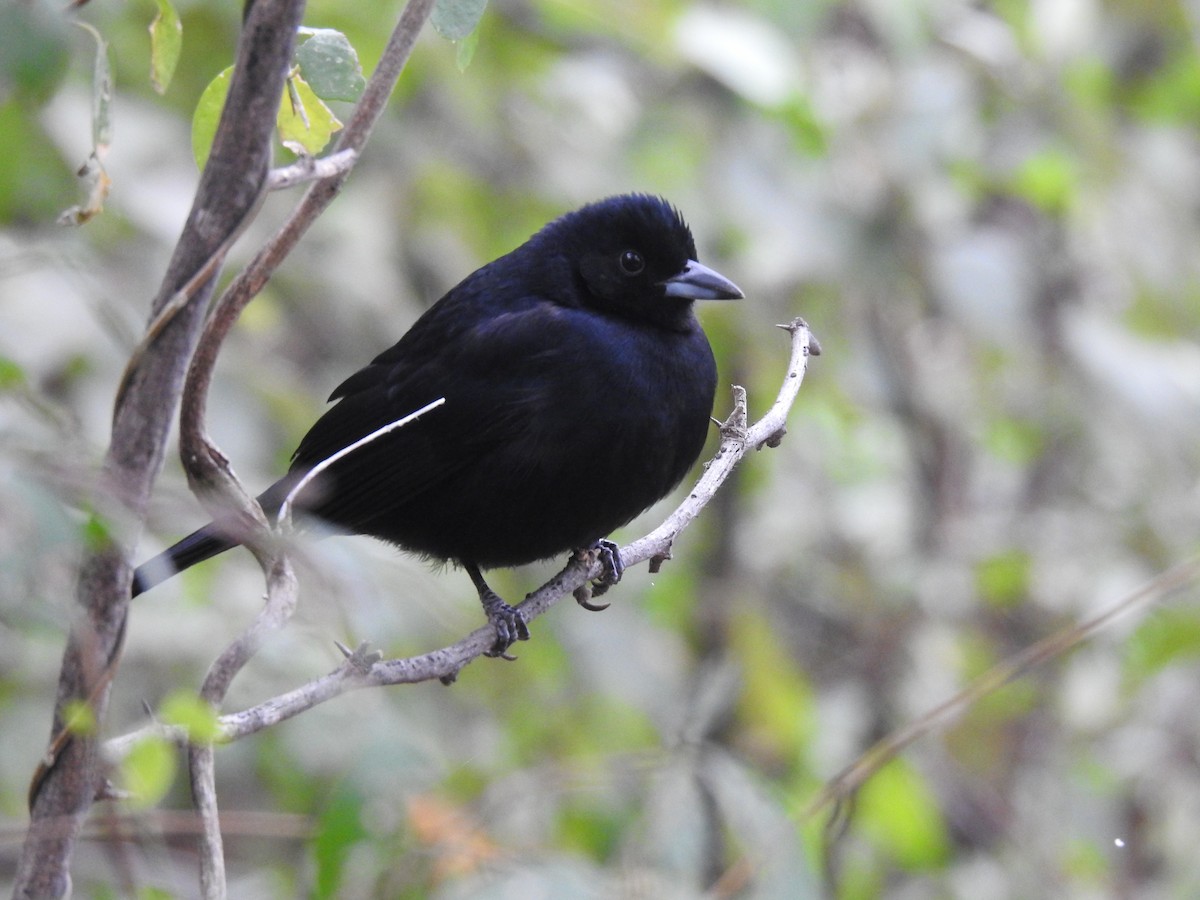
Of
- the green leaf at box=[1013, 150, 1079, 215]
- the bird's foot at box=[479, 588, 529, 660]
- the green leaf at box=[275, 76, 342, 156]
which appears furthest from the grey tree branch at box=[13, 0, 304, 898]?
the green leaf at box=[1013, 150, 1079, 215]

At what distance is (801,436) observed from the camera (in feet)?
15.0

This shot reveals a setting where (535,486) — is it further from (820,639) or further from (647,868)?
(820,639)

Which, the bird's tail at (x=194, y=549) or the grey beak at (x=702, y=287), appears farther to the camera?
the grey beak at (x=702, y=287)

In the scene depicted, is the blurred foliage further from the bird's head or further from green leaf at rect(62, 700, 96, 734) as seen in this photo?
the bird's head

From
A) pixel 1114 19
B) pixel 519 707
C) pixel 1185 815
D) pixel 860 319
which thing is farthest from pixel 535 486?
pixel 1185 815

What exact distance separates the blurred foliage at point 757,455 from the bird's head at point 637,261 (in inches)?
13.3

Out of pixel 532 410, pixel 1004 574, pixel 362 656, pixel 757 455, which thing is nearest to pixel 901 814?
pixel 1004 574

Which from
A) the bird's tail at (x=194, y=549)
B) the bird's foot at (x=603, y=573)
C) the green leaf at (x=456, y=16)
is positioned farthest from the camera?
the bird's foot at (x=603, y=573)

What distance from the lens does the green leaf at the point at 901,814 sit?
398 cm

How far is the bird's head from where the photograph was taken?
2.92 metres

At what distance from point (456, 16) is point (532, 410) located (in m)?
1.34

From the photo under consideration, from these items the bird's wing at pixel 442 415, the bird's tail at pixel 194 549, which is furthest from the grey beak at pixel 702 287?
the bird's tail at pixel 194 549

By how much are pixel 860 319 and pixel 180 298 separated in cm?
323

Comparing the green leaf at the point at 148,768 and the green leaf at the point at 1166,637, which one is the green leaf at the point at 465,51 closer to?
the green leaf at the point at 148,768
